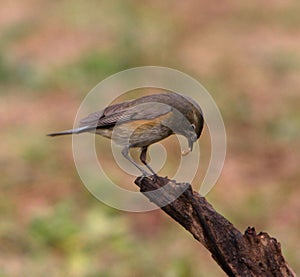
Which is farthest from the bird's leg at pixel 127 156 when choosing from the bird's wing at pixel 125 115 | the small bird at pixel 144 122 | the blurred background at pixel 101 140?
the blurred background at pixel 101 140

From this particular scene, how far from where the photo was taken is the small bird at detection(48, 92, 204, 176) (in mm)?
4062

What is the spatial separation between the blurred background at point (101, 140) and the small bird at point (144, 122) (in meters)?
2.75

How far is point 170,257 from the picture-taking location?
290 inches

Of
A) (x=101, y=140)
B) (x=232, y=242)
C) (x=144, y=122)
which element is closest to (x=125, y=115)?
(x=144, y=122)

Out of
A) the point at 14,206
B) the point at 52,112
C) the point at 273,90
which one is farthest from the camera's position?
the point at 273,90

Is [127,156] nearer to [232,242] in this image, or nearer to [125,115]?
[125,115]

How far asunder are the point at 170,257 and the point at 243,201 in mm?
1517

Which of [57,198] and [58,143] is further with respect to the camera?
[58,143]

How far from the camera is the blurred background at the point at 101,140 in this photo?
7480 mm

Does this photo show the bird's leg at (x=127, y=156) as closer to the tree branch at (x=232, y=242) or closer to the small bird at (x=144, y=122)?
the small bird at (x=144, y=122)

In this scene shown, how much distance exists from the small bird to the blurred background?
2.75m

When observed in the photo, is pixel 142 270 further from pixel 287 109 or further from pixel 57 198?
pixel 287 109

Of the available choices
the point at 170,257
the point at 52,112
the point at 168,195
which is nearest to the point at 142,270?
the point at 170,257

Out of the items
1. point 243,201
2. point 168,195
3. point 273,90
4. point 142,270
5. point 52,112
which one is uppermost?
point 273,90
